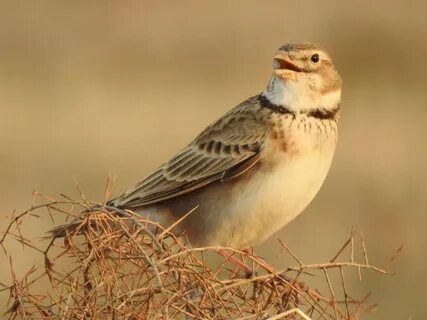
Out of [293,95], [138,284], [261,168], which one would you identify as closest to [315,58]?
[293,95]

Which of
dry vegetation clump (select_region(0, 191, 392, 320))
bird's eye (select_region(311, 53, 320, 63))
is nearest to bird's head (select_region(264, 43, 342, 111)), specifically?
bird's eye (select_region(311, 53, 320, 63))

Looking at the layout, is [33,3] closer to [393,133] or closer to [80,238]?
[393,133]

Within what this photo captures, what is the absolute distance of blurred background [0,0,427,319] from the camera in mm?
12398

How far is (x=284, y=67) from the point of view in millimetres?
7035

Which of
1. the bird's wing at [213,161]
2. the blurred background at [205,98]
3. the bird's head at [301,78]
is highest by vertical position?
the bird's head at [301,78]

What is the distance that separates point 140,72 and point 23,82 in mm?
1563

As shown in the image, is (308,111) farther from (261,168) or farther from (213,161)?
(213,161)

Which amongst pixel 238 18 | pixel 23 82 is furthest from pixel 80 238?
pixel 238 18

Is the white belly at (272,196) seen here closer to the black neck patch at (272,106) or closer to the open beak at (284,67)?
the black neck patch at (272,106)

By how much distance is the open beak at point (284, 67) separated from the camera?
698cm

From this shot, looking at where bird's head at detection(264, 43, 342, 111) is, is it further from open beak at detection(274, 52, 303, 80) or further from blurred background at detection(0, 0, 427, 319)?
blurred background at detection(0, 0, 427, 319)

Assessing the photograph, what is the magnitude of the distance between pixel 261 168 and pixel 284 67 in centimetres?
46

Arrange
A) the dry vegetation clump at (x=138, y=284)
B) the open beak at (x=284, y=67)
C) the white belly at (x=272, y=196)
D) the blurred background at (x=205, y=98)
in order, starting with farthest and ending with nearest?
the blurred background at (x=205, y=98) → the open beak at (x=284, y=67) → the white belly at (x=272, y=196) → the dry vegetation clump at (x=138, y=284)

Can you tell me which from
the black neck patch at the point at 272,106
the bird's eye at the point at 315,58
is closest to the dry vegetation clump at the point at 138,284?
the black neck patch at the point at 272,106
